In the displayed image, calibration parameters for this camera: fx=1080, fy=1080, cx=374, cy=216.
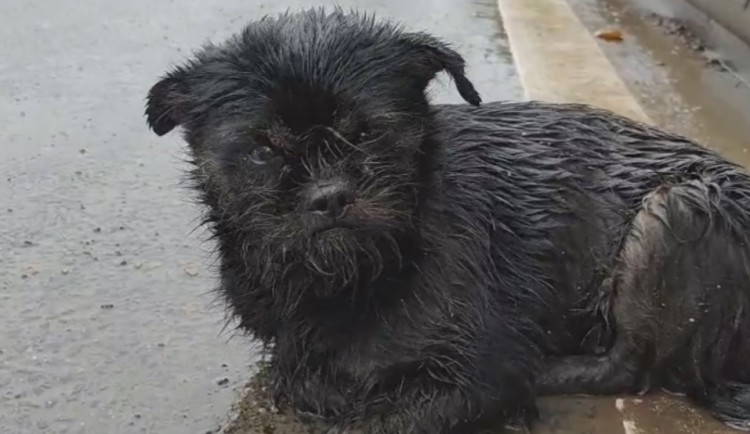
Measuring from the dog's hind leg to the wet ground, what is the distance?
0.33ft

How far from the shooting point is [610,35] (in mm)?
7891

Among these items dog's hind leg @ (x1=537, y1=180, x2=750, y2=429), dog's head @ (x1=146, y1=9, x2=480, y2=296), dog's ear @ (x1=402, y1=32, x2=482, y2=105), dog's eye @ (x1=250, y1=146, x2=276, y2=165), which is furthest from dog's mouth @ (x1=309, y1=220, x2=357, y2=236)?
dog's hind leg @ (x1=537, y1=180, x2=750, y2=429)

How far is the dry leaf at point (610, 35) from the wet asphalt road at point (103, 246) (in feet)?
2.74

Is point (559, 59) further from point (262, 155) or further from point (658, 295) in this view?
point (262, 155)

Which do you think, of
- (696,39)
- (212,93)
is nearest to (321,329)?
(212,93)

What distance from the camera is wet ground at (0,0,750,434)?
3.86 meters

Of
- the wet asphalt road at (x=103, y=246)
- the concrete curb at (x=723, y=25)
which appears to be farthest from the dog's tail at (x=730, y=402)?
the concrete curb at (x=723, y=25)

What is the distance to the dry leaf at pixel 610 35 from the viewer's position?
7.86 meters

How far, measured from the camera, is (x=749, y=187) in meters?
4.05

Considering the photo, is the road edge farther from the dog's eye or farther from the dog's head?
the dog's eye

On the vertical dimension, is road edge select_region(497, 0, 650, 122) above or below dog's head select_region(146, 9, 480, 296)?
below

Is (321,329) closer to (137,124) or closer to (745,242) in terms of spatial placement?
(745,242)

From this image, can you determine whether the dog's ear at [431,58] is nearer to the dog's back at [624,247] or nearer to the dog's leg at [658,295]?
the dog's back at [624,247]

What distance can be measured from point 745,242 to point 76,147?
11.3 ft
